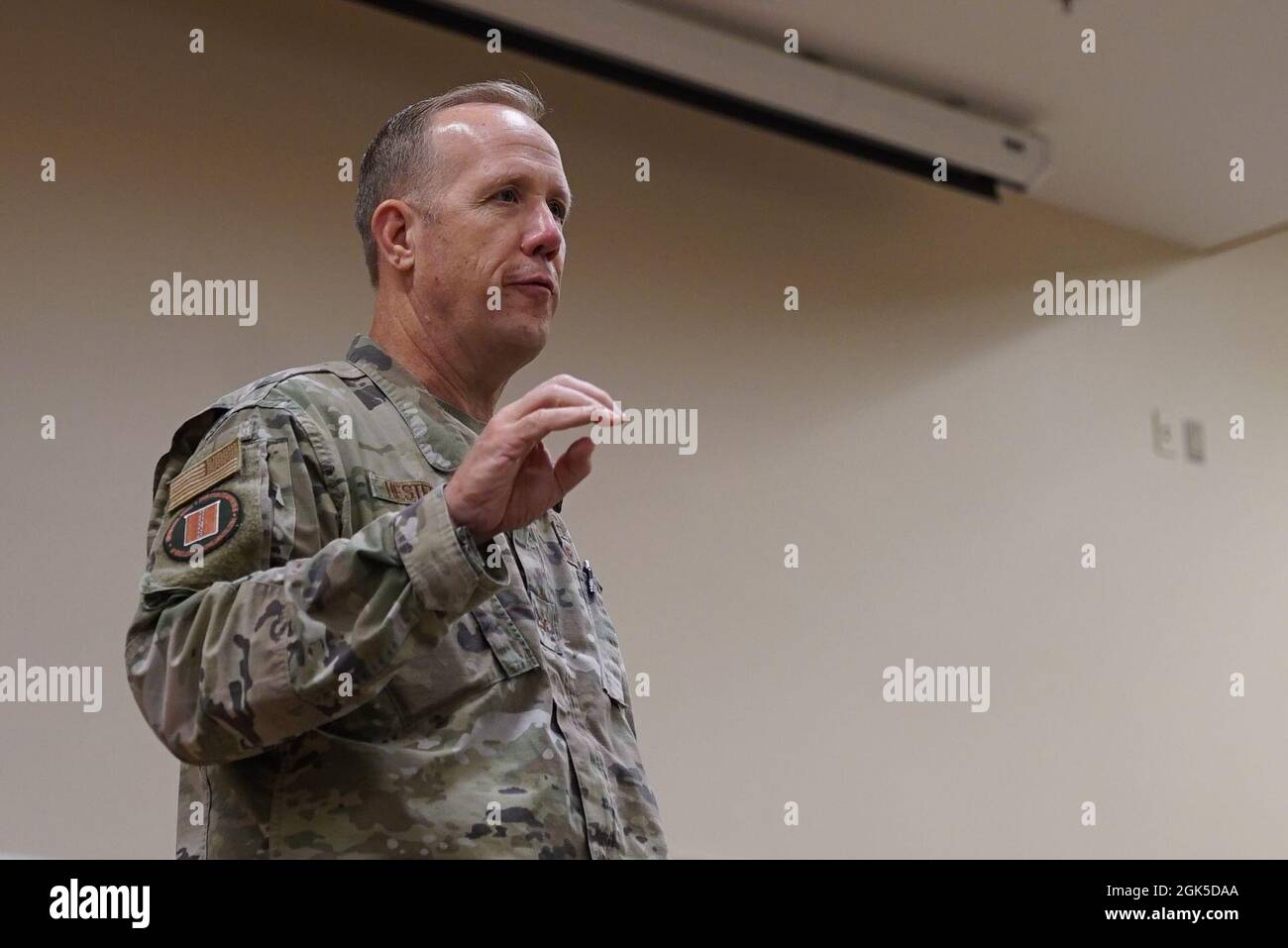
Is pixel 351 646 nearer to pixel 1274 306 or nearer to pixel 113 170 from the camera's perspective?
pixel 113 170

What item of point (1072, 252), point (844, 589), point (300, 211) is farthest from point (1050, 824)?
point (300, 211)

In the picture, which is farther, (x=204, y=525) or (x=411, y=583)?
(x=204, y=525)

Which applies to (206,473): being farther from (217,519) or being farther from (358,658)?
(358,658)

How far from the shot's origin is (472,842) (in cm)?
115

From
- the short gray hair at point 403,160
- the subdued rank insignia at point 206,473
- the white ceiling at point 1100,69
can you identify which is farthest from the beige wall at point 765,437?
the subdued rank insignia at point 206,473

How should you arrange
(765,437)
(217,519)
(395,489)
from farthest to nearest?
(765,437)
(395,489)
(217,519)

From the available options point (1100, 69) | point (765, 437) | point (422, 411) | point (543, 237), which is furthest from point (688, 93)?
point (422, 411)

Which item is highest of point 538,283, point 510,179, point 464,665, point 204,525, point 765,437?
point 765,437

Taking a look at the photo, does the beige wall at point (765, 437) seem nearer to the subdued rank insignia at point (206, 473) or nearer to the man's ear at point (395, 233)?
the man's ear at point (395, 233)

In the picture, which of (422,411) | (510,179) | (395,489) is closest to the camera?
(395,489)

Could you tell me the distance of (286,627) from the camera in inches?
41.4

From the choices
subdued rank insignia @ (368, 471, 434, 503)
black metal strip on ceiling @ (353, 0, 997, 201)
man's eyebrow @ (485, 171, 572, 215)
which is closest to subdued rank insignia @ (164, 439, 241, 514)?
subdued rank insignia @ (368, 471, 434, 503)

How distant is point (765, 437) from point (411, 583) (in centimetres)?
296

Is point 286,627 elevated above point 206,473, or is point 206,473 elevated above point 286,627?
point 206,473
